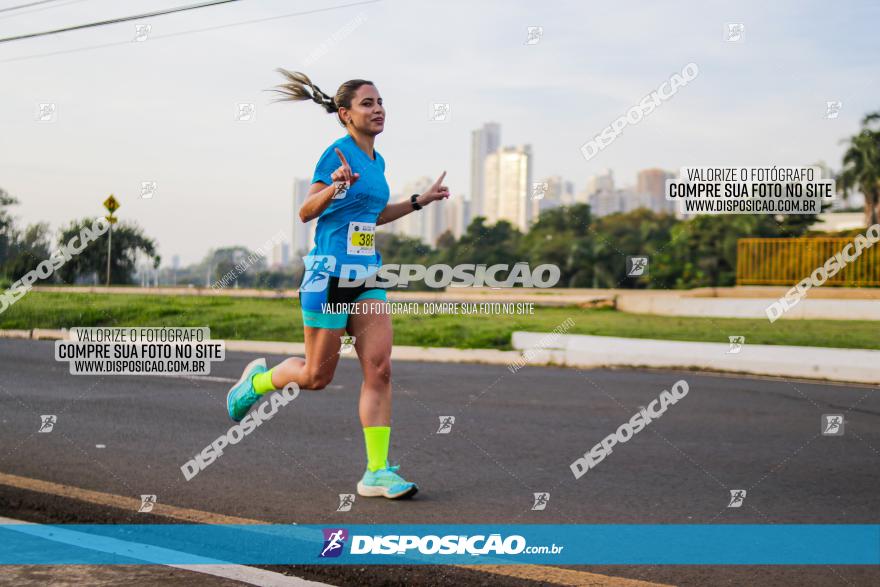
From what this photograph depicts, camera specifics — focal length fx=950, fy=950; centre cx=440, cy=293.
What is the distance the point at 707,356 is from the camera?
13.3 m

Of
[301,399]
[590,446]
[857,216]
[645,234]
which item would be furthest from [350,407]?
[857,216]

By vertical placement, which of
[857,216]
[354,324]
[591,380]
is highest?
[857,216]

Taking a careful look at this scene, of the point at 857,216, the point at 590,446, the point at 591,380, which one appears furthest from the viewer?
the point at 857,216

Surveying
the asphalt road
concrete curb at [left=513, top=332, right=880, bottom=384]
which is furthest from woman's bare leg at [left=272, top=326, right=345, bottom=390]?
concrete curb at [left=513, top=332, right=880, bottom=384]

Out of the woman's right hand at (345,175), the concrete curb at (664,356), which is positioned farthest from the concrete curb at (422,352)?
the woman's right hand at (345,175)

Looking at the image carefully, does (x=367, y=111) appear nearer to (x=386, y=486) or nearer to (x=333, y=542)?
(x=386, y=486)

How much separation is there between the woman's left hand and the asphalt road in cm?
158

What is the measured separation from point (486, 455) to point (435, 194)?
2177 millimetres

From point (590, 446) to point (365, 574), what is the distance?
3.54 metres

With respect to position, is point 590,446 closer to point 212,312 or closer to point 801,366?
point 801,366

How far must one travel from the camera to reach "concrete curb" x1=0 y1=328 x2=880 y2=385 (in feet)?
39.3

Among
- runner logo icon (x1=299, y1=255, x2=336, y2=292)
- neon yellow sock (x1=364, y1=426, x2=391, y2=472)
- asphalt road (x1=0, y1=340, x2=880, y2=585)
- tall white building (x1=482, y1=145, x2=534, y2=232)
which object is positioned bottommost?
asphalt road (x1=0, y1=340, x2=880, y2=585)

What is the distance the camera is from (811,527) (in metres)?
4.55

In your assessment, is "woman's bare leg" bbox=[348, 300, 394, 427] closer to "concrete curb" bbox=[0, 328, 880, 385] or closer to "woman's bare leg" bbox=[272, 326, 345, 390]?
"woman's bare leg" bbox=[272, 326, 345, 390]
